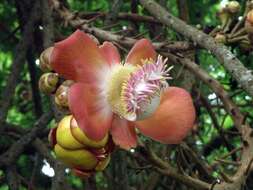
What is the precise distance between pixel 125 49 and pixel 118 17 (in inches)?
23.3

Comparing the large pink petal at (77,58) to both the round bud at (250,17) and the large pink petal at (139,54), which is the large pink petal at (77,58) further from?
the round bud at (250,17)

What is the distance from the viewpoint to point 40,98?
2.85 m

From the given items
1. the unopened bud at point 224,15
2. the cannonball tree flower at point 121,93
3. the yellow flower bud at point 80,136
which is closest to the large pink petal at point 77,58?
the cannonball tree flower at point 121,93

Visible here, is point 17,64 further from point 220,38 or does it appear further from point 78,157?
point 78,157

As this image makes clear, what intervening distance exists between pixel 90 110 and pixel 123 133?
0.30 feet

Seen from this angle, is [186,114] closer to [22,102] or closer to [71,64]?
[71,64]

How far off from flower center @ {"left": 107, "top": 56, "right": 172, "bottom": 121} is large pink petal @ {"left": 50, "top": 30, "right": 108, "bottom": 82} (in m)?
0.05

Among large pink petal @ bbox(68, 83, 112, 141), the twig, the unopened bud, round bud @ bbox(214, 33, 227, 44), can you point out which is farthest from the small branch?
the twig

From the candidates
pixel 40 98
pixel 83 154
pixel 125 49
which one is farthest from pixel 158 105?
pixel 40 98

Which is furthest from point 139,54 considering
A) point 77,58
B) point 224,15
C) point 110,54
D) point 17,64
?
point 17,64

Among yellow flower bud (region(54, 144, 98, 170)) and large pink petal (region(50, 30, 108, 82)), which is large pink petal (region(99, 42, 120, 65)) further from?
yellow flower bud (region(54, 144, 98, 170))

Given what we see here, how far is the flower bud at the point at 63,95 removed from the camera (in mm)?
1462

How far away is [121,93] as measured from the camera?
143 cm

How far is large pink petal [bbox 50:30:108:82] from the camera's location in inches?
52.6
